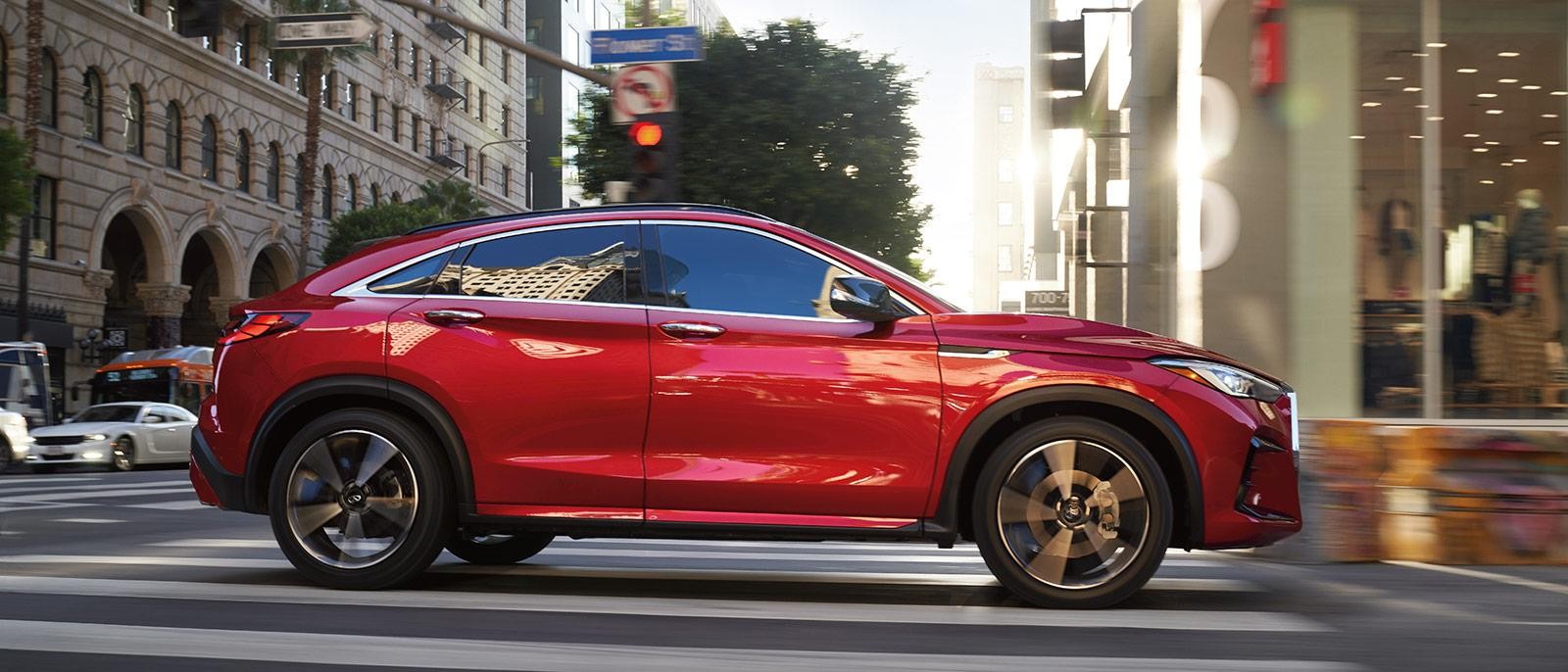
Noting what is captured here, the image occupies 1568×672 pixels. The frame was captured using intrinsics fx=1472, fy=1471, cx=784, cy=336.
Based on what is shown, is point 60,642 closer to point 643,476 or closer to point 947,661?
point 643,476

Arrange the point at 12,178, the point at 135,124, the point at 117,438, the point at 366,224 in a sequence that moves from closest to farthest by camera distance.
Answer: the point at 117,438, the point at 12,178, the point at 135,124, the point at 366,224

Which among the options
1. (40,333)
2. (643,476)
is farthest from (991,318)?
(40,333)

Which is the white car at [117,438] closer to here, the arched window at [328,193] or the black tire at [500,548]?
the black tire at [500,548]

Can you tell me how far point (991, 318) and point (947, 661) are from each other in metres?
1.64

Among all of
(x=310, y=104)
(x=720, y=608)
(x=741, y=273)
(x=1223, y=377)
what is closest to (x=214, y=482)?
(x=720, y=608)

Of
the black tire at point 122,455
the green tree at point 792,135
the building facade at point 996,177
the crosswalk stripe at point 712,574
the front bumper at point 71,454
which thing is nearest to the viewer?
the crosswalk stripe at point 712,574

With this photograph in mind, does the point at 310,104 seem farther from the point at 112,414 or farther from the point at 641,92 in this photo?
the point at 641,92

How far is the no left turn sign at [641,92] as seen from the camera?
12.6m

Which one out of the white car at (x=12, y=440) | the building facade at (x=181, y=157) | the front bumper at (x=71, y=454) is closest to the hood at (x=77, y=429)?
the front bumper at (x=71, y=454)

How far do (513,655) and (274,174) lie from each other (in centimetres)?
4484

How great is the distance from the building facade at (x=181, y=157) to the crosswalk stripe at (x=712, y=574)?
2926 centimetres

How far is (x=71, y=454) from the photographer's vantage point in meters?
24.4

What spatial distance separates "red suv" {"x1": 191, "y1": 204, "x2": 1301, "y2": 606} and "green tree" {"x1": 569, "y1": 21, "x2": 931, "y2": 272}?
21.2m

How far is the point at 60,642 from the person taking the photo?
4.48m
